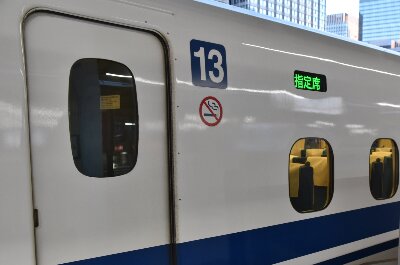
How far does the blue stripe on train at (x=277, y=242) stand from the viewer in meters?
2.28

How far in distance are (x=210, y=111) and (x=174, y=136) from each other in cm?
33

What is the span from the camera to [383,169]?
3996mm

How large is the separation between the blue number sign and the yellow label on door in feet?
1.64

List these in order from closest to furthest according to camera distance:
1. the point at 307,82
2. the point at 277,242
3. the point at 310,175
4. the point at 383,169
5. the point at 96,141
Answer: the point at 96,141
the point at 277,242
the point at 307,82
the point at 310,175
the point at 383,169

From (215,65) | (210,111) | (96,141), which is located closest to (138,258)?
(96,141)

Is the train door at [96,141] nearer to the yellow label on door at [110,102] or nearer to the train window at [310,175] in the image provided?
the yellow label on door at [110,102]

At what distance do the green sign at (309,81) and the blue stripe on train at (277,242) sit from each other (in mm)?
1028

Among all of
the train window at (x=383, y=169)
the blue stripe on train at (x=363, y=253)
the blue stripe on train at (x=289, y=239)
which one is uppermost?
the train window at (x=383, y=169)

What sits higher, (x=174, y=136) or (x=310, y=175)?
(x=174, y=136)

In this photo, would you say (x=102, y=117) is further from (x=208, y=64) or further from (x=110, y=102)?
(x=208, y=64)

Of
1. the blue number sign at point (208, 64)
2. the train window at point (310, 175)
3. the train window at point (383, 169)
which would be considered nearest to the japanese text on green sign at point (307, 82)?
the train window at point (310, 175)

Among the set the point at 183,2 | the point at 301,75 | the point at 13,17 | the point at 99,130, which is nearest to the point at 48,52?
the point at 13,17

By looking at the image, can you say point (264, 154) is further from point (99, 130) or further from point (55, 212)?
point (55, 212)

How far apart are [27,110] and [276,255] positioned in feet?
6.39
